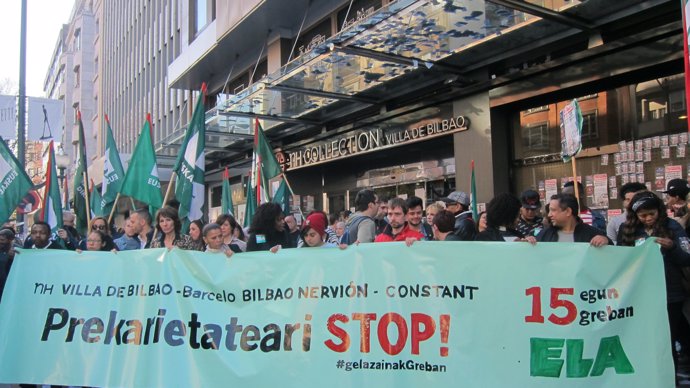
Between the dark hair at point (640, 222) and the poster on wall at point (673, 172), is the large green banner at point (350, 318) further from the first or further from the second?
the poster on wall at point (673, 172)

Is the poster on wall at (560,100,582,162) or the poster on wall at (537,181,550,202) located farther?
the poster on wall at (537,181,550,202)

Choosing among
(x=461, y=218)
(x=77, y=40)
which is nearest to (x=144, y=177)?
(x=461, y=218)

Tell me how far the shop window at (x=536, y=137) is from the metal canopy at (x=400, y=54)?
137 centimetres

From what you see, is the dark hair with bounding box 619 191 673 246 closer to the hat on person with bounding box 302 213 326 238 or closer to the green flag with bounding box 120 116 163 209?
the hat on person with bounding box 302 213 326 238

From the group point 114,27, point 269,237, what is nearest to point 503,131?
point 269,237

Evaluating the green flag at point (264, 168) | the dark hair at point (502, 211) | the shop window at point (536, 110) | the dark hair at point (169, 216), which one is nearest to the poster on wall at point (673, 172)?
the shop window at point (536, 110)

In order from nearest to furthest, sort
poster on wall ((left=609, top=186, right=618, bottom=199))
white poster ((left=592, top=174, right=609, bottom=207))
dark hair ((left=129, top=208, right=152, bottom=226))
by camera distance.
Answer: dark hair ((left=129, top=208, right=152, bottom=226)), poster on wall ((left=609, top=186, right=618, bottom=199)), white poster ((left=592, top=174, right=609, bottom=207))

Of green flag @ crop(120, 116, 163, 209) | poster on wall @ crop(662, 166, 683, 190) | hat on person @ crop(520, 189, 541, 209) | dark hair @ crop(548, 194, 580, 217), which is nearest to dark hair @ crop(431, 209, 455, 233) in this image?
dark hair @ crop(548, 194, 580, 217)

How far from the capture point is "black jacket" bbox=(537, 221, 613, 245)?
4.60 m

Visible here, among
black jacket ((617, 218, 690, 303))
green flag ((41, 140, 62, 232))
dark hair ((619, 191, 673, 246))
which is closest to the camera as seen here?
black jacket ((617, 218, 690, 303))

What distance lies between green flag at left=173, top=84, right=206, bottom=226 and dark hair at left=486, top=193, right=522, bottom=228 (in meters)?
3.56

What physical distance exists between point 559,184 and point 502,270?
670cm

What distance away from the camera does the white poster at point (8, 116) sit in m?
12.3

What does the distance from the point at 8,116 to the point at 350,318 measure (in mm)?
10883
